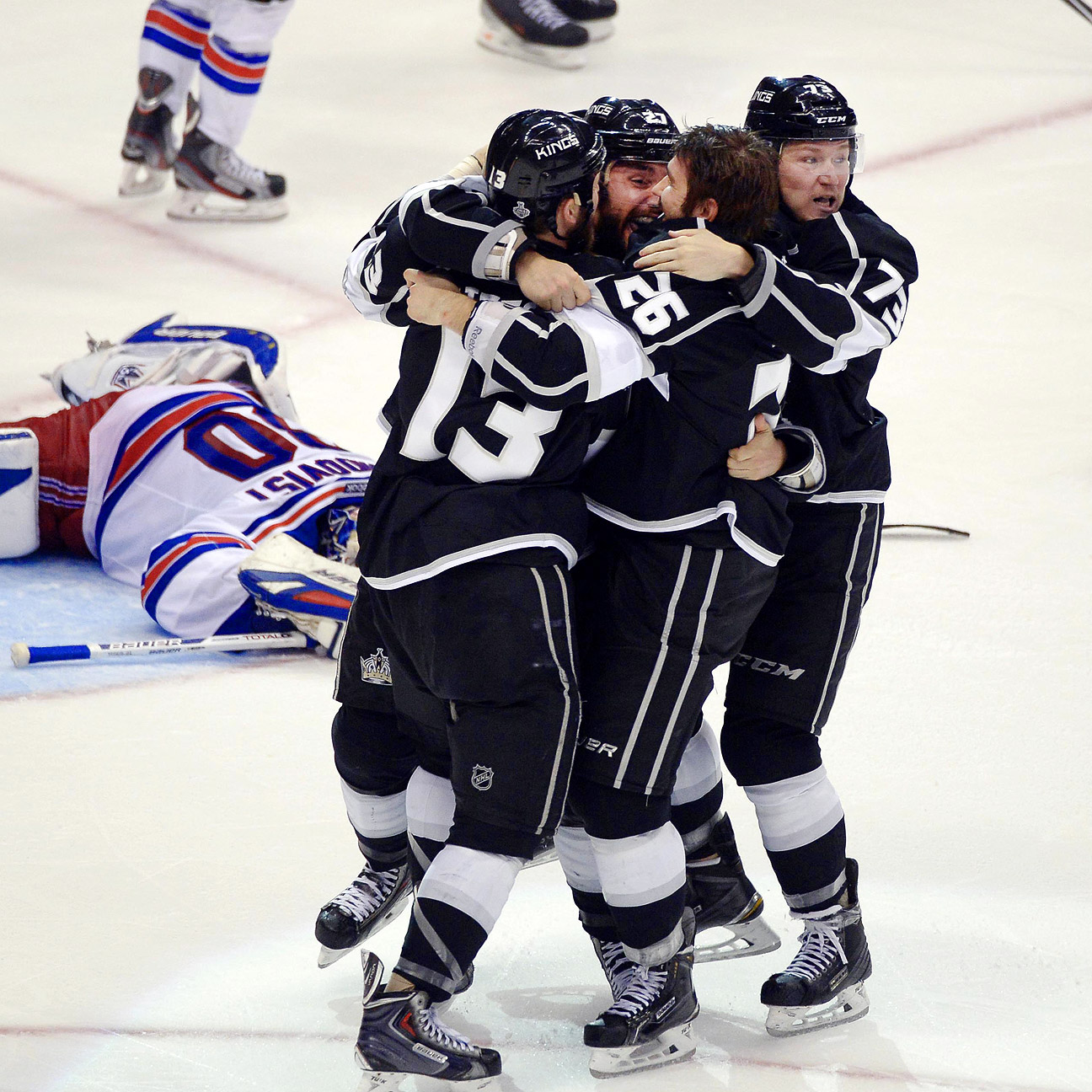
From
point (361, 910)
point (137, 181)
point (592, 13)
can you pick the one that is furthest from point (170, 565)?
point (592, 13)

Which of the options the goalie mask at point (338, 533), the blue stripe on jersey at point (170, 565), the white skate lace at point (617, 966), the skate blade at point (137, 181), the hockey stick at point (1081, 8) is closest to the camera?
the white skate lace at point (617, 966)

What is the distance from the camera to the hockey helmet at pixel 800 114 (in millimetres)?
1994

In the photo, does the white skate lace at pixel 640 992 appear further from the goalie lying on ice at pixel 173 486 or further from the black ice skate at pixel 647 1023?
the goalie lying on ice at pixel 173 486

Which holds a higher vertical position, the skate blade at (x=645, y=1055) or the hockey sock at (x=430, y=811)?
the hockey sock at (x=430, y=811)

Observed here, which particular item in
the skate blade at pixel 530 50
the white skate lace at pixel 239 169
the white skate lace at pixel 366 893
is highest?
the skate blade at pixel 530 50

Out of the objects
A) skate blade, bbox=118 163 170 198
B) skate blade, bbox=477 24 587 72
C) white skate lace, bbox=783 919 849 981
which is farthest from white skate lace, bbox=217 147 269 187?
white skate lace, bbox=783 919 849 981

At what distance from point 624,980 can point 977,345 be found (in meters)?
3.25

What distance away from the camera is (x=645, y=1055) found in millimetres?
2014

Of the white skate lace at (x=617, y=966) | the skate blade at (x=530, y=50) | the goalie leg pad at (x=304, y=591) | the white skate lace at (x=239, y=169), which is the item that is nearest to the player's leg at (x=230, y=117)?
the white skate lace at (x=239, y=169)

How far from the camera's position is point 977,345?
491cm

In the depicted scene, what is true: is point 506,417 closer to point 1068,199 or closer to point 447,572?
point 447,572

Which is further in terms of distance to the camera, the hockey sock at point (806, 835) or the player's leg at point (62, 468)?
the player's leg at point (62, 468)

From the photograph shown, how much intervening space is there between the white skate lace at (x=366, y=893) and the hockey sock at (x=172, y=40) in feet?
12.8

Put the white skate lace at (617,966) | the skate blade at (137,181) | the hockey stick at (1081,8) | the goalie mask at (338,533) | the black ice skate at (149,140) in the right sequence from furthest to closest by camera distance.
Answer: the skate blade at (137,181), the black ice skate at (149,140), the hockey stick at (1081,8), the goalie mask at (338,533), the white skate lace at (617,966)
